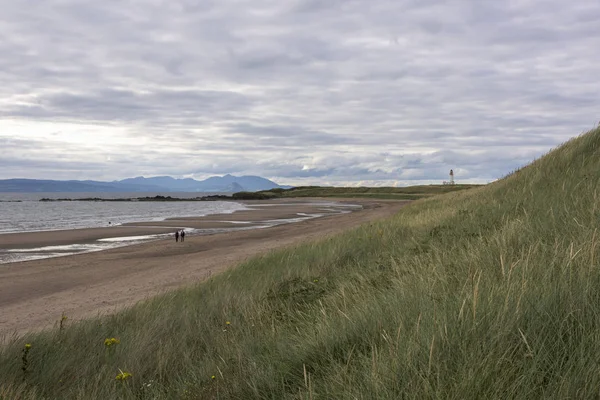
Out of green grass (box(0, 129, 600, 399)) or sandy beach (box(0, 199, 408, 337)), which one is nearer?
green grass (box(0, 129, 600, 399))

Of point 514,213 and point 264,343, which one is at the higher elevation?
point 514,213

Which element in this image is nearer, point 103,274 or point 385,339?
point 385,339

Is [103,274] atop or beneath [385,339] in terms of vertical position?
beneath

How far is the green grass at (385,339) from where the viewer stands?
236cm

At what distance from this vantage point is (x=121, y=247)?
86.3ft

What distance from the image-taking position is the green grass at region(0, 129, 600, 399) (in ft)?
7.75

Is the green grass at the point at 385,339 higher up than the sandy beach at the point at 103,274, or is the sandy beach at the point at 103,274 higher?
the green grass at the point at 385,339

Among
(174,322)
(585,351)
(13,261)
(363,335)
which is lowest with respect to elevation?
(13,261)

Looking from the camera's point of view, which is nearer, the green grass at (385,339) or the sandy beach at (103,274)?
the green grass at (385,339)

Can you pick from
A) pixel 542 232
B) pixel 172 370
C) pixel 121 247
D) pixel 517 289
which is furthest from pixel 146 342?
pixel 121 247

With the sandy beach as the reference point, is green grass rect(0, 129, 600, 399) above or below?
above

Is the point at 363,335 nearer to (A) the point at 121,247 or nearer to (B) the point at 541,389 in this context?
(B) the point at 541,389

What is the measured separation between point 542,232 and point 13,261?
76.9ft

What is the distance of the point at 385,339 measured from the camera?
2.90 metres
